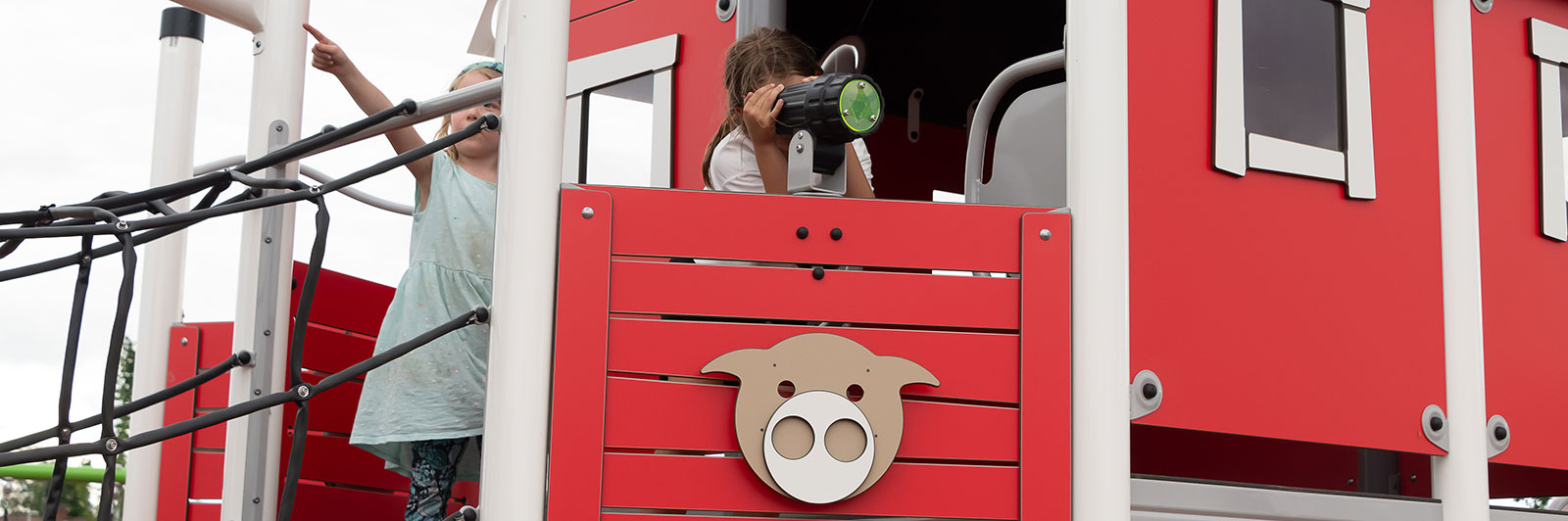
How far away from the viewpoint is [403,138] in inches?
109

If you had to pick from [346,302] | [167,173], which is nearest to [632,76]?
[346,302]

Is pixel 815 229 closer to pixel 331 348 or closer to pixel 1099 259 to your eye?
pixel 1099 259

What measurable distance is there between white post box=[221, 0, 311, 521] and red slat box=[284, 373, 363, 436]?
1.47 ft

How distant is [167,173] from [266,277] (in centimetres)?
88

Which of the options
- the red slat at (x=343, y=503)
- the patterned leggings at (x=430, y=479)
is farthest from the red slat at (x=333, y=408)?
the patterned leggings at (x=430, y=479)

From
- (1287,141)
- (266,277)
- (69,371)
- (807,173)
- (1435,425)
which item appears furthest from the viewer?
(1287,141)

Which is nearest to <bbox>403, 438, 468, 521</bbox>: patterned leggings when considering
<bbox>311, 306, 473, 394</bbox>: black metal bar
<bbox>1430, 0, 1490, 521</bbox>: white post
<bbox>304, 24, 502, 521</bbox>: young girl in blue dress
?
<bbox>304, 24, 502, 521</bbox>: young girl in blue dress

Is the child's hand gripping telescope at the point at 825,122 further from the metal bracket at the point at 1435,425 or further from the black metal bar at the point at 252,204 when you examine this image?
the metal bracket at the point at 1435,425

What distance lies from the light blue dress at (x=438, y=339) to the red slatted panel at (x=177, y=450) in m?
0.79

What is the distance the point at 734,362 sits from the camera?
2072mm

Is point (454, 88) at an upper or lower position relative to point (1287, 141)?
upper

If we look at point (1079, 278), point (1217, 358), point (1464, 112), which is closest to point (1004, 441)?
point (1079, 278)

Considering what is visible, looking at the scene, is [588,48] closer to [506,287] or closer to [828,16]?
[828,16]

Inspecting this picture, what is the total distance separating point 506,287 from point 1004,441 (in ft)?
2.86
